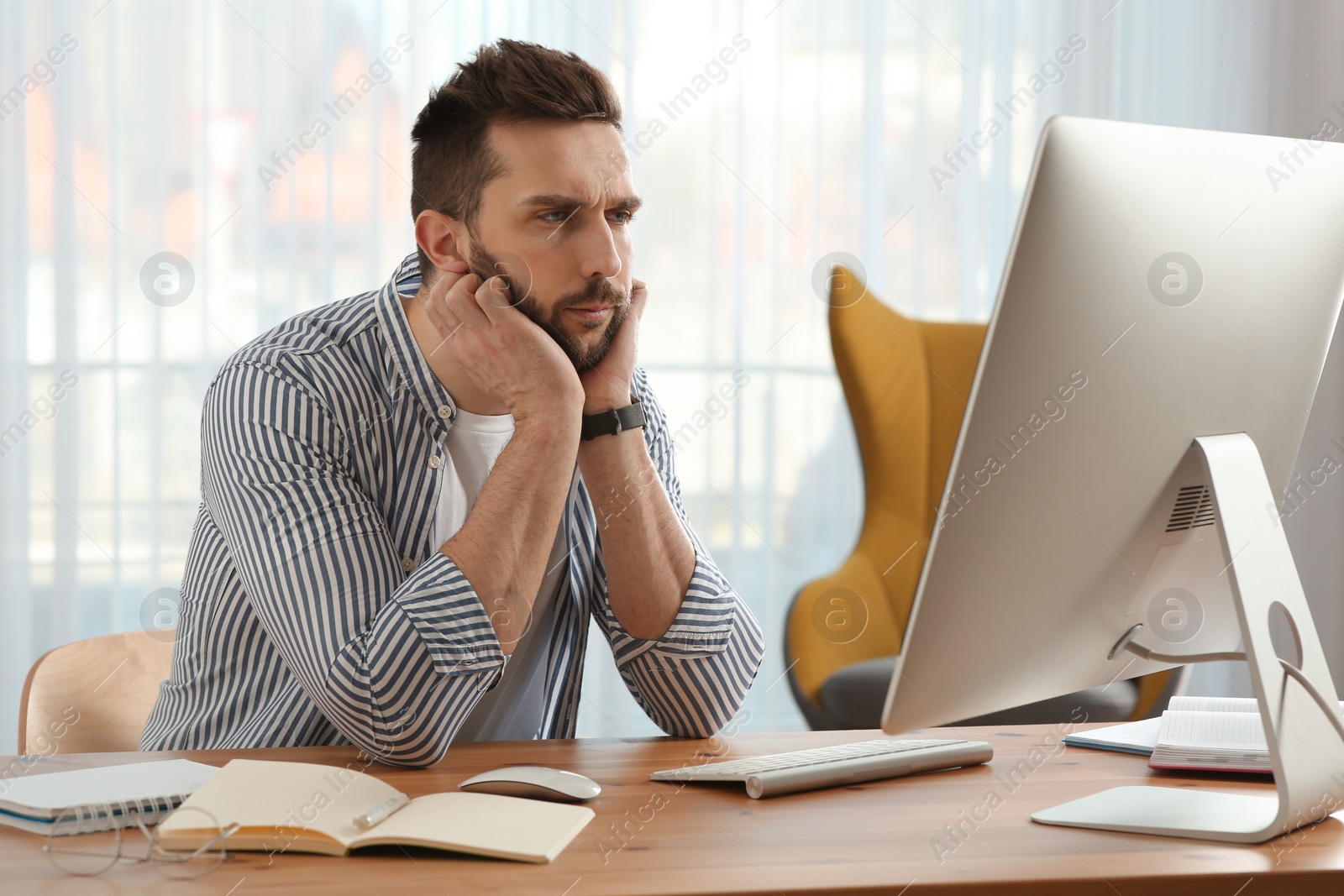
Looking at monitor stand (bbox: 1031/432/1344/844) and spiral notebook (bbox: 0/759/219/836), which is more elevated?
monitor stand (bbox: 1031/432/1344/844)

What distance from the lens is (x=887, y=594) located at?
243cm

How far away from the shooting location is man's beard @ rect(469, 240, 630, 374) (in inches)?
52.6

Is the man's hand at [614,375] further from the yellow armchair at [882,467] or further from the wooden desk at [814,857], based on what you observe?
the yellow armchair at [882,467]

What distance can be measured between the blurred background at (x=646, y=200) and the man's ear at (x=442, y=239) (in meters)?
1.46

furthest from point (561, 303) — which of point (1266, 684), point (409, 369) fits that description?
point (1266, 684)

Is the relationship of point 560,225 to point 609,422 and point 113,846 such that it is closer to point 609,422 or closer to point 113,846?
point 609,422

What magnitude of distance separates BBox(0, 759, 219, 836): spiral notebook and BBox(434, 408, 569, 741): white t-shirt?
1.35 ft

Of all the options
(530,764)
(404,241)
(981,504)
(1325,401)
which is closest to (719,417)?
(404,241)

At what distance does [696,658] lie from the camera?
1234 mm

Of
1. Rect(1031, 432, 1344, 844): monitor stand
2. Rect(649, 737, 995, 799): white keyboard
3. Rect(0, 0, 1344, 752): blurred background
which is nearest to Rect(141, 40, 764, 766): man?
Rect(649, 737, 995, 799): white keyboard

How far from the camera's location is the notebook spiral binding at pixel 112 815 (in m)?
0.78

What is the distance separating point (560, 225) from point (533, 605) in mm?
448

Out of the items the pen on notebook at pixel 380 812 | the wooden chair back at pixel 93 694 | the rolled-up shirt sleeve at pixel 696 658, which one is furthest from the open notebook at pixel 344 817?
the wooden chair back at pixel 93 694

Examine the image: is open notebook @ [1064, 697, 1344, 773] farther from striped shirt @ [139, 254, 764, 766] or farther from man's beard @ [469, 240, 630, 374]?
man's beard @ [469, 240, 630, 374]
